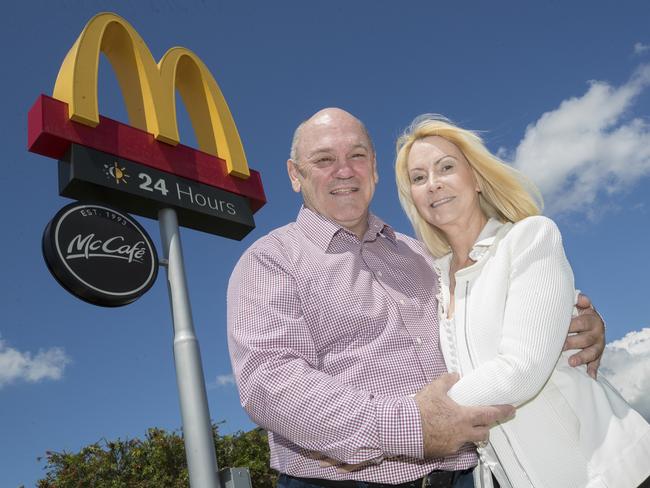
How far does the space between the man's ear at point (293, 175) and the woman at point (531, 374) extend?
4.30ft

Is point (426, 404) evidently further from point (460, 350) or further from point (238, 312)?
point (238, 312)

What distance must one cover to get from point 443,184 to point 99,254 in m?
2.95

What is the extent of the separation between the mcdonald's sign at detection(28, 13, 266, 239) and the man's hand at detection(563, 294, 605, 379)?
4090 millimetres

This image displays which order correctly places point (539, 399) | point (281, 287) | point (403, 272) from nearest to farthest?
point (539, 399), point (281, 287), point (403, 272)

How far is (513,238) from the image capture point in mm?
2627

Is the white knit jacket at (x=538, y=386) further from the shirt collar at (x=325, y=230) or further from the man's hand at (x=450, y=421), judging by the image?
the shirt collar at (x=325, y=230)

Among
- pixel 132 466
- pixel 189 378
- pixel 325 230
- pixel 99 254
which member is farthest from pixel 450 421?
pixel 132 466

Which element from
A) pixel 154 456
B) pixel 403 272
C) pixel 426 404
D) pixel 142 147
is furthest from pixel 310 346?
pixel 154 456

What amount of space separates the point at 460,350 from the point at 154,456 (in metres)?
16.7

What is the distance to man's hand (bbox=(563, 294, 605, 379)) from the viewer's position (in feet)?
8.62

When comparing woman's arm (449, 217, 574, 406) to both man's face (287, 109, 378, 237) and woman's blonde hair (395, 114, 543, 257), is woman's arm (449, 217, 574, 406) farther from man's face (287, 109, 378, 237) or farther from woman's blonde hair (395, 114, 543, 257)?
man's face (287, 109, 378, 237)

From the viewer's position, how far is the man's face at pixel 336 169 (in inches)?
142

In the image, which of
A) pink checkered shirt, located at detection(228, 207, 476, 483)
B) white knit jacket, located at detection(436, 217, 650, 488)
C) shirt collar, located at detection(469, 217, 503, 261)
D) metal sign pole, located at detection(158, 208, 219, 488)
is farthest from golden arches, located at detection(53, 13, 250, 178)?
white knit jacket, located at detection(436, 217, 650, 488)

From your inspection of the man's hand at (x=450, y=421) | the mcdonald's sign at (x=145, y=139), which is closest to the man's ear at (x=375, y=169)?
the man's hand at (x=450, y=421)
